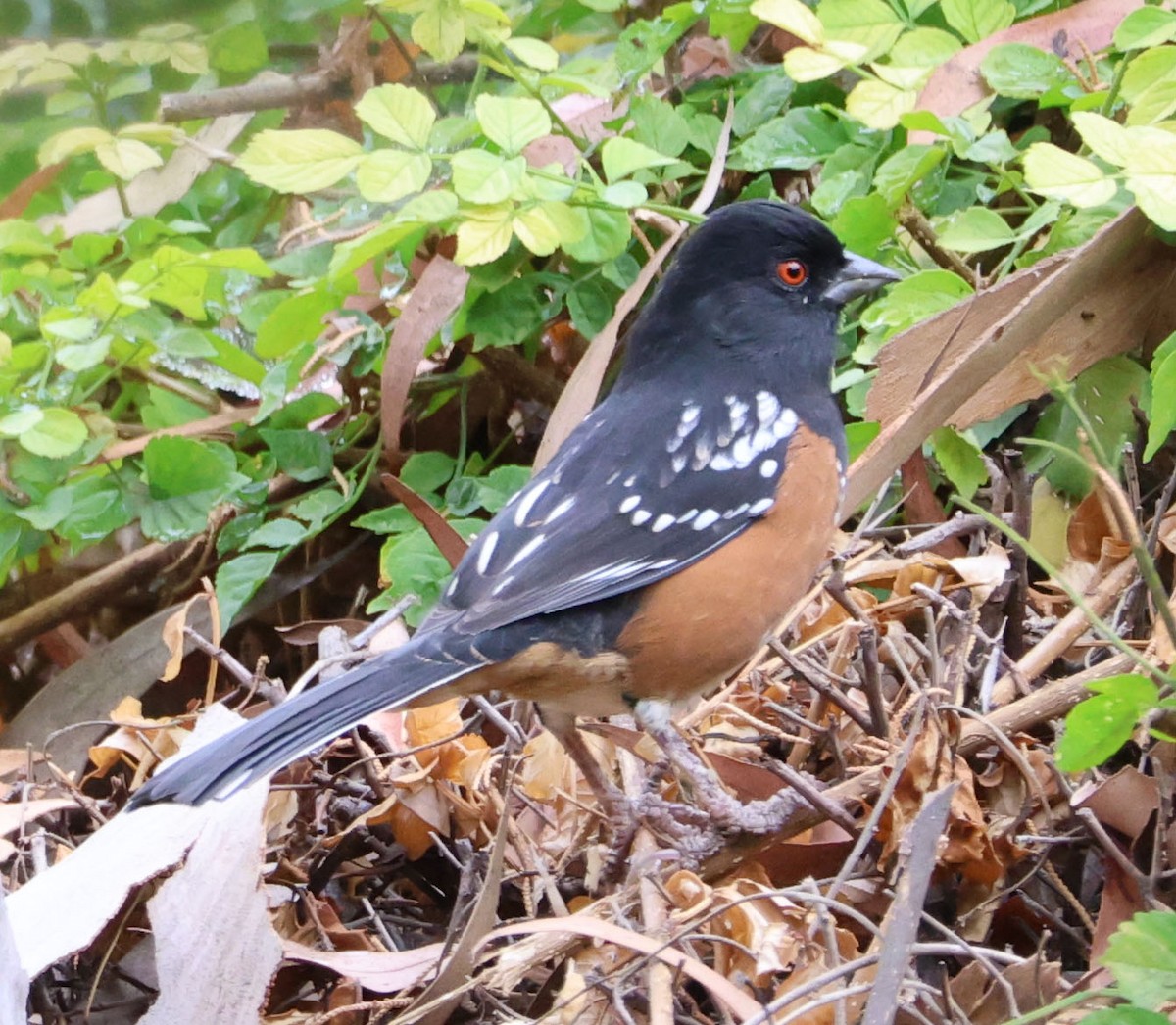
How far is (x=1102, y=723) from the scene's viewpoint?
96cm

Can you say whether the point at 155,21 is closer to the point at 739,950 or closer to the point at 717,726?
the point at 739,950

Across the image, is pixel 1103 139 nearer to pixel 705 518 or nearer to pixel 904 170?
pixel 904 170

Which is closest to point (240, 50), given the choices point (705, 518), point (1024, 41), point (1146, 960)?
point (1146, 960)

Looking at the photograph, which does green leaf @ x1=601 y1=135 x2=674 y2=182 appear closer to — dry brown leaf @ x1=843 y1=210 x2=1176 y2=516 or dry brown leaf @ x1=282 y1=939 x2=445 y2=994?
dry brown leaf @ x1=843 y1=210 x2=1176 y2=516

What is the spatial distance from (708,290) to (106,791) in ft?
3.76

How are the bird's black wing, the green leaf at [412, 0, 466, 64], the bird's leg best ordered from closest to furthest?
1. the bird's leg
2. the bird's black wing
3. the green leaf at [412, 0, 466, 64]

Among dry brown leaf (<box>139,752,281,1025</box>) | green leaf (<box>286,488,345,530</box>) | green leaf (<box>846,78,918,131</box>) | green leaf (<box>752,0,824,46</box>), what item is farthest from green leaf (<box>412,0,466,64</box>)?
dry brown leaf (<box>139,752,281,1025</box>)

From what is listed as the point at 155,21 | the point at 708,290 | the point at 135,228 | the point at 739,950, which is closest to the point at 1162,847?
the point at 739,950

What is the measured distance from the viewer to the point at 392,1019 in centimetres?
133

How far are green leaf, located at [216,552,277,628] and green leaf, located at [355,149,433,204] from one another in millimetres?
575

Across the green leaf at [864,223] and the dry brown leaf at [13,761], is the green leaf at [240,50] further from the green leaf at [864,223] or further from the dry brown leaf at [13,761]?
the dry brown leaf at [13,761]

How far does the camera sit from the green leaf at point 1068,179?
148cm

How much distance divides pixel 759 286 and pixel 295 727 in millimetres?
A: 936

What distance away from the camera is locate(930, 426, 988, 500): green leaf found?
1.77 m
